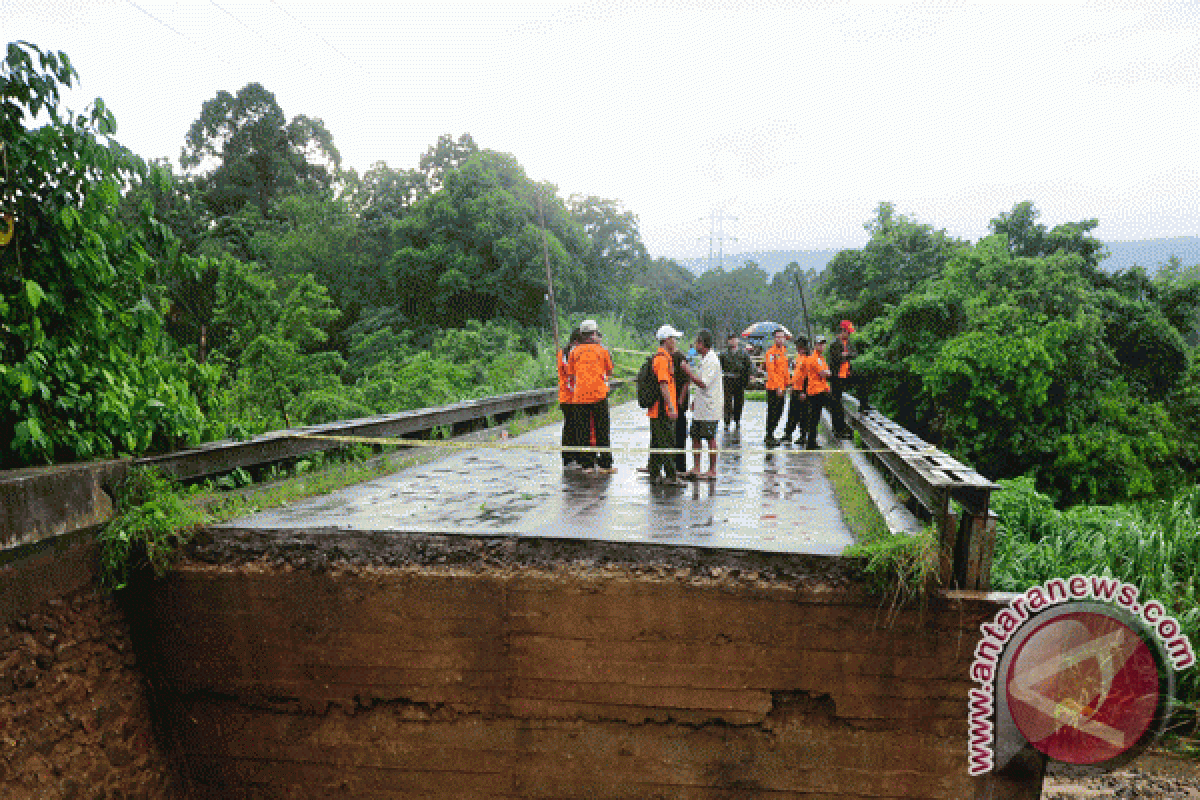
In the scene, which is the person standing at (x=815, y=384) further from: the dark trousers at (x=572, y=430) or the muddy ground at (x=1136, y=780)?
the muddy ground at (x=1136, y=780)

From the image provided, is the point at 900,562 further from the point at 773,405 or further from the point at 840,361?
the point at 773,405

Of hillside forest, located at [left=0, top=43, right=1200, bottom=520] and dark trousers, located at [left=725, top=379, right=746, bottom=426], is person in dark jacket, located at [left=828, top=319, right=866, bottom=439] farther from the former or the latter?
hillside forest, located at [left=0, top=43, right=1200, bottom=520]

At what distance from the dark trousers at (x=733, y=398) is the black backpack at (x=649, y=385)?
448 cm

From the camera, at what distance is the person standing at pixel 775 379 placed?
1127cm

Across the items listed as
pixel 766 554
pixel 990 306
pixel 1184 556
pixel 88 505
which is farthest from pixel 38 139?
pixel 990 306

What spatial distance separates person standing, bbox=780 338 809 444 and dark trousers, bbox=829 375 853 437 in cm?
51

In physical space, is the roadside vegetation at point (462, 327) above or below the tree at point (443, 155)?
below

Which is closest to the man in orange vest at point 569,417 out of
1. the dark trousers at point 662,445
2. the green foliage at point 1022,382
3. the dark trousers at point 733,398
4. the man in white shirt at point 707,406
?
the dark trousers at point 662,445

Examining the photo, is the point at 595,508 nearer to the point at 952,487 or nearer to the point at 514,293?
the point at 952,487

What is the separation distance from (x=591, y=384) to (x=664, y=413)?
972 mm

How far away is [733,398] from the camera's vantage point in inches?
506

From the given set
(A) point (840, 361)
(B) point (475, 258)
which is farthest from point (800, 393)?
(B) point (475, 258)

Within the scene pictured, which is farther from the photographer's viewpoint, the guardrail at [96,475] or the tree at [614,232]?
the tree at [614,232]

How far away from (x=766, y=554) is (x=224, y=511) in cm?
402
